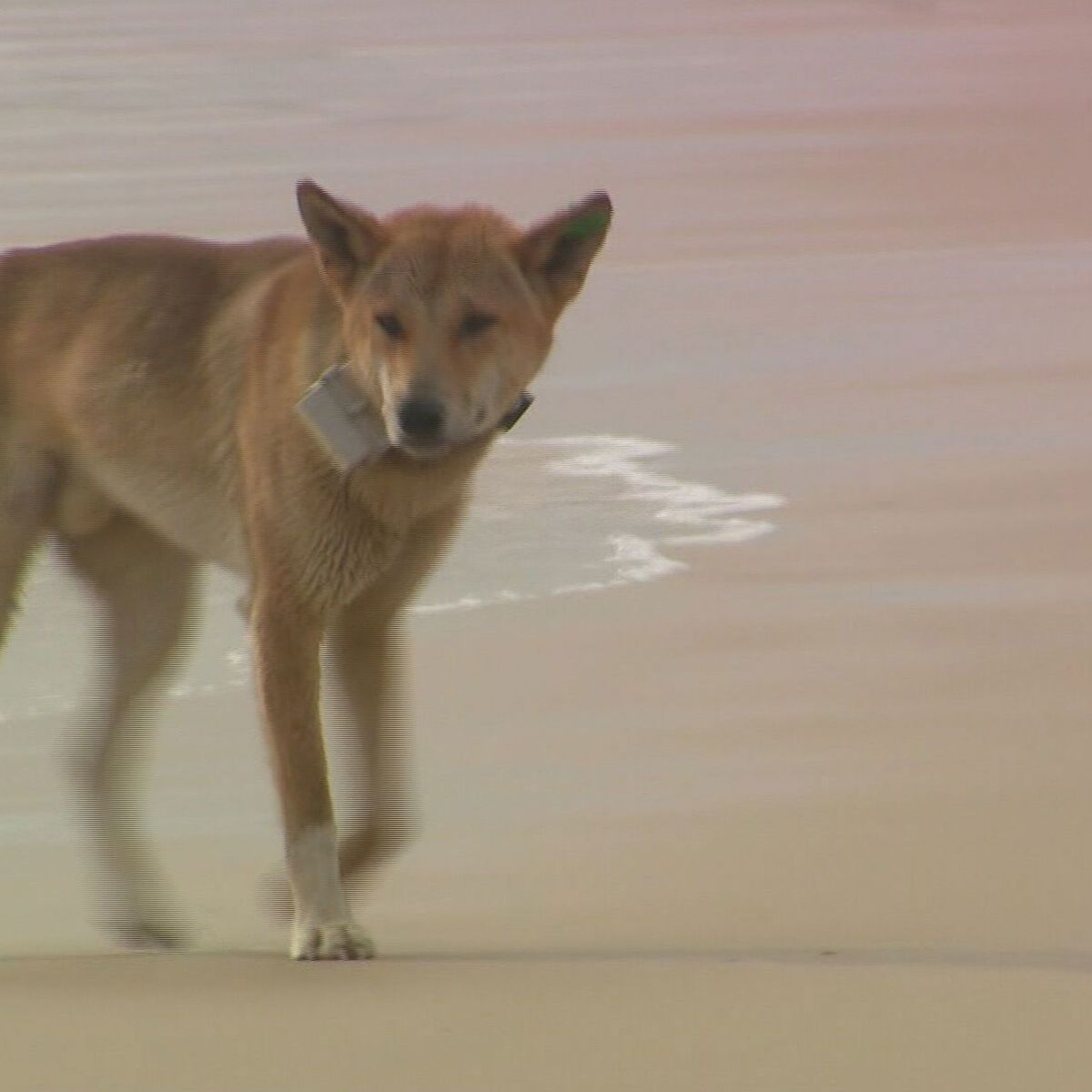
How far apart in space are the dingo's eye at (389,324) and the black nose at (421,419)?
0.15m

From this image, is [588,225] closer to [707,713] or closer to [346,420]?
[346,420]

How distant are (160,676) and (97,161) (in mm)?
12269

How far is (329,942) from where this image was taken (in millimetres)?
5547

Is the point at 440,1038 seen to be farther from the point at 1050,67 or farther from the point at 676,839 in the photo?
the point at 1050,67

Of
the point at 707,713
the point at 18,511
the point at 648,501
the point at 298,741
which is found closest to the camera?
the point at 298,741

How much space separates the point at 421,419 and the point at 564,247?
506 mm

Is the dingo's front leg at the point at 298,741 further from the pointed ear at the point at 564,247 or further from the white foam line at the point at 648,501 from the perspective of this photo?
the white foam line at the point at 648,501

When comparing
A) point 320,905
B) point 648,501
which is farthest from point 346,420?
point 648,501

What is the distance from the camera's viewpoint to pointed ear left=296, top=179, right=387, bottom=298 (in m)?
5.55

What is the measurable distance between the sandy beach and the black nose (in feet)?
2.97

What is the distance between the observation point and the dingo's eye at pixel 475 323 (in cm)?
548

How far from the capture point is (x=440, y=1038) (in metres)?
4.85

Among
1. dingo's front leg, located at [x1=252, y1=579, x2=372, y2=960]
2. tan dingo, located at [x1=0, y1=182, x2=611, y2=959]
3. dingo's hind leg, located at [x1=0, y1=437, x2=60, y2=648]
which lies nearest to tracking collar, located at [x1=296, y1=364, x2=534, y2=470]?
tan dingo, located at [x1=0, y1=182, x2=611, y2=959]

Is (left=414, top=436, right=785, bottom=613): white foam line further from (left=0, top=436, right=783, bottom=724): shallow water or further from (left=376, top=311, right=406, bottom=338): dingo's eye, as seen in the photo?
(left=376, top=311, right=406, bottom=338): dingo's eye
